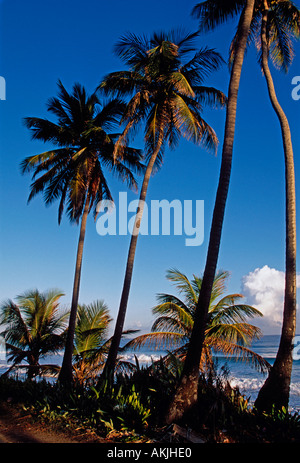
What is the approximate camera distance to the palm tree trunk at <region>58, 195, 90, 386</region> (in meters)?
12.5

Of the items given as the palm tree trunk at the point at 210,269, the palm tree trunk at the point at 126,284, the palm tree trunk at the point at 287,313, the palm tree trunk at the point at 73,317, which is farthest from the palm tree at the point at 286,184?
the palm tree trunk at the point at 73,317

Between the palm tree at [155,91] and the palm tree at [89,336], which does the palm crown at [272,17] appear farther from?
the palm tree at [89,336]

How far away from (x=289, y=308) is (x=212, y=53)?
9807mm

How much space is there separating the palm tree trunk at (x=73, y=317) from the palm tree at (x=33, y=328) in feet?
11.6

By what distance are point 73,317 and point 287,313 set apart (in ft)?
29.5

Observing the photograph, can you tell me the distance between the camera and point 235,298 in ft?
41.7

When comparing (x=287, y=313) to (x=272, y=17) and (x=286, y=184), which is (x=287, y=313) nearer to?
(x=286, y=184)

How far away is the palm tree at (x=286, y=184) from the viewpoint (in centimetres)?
737

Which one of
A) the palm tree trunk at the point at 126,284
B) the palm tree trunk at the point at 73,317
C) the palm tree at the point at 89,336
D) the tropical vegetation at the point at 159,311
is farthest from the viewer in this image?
the palm tree at the point at 89,336

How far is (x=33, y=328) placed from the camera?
58.0ft

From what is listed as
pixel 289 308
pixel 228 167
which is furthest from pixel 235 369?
pixel 228 167

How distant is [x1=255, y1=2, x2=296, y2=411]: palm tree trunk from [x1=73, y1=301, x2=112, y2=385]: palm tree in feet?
31.8

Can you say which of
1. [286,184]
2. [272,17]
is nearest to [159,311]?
[286,184]
